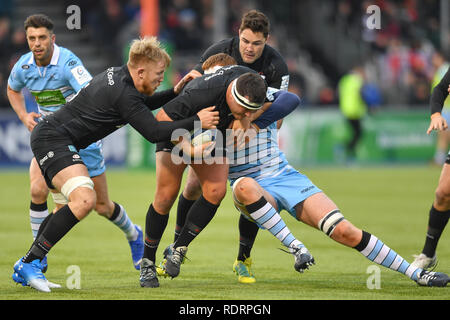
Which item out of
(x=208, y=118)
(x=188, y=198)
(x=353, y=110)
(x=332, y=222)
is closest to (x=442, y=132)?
(x=353, y=110)

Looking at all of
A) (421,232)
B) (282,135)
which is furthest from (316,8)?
(421,232)

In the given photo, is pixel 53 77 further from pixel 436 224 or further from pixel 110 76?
pixel 436 224

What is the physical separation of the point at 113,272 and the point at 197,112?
6.83ft

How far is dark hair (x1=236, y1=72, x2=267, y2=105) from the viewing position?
257 inches

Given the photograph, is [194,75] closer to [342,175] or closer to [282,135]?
[342,175]

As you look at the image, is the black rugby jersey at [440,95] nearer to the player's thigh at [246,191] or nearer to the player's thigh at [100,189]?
the player's thigh at [246,191]

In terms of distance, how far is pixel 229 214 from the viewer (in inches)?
519

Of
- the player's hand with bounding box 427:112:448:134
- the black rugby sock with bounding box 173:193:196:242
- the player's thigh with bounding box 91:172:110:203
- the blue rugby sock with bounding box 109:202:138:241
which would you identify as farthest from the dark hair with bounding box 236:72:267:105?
the blue rugby sock with bounding box 109:202:138:241

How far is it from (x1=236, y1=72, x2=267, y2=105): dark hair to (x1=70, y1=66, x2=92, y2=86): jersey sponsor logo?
6.82ft

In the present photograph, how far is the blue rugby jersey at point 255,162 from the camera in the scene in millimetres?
7305

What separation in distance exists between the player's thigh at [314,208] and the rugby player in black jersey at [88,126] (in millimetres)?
1104

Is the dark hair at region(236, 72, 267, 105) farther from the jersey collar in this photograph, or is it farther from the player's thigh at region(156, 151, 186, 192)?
the jersey collar

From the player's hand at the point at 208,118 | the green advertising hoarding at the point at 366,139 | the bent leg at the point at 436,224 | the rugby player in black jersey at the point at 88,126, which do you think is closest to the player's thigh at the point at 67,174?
the rugby player in black jersey at the point at 88,126

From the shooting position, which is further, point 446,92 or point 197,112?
point 446,92
